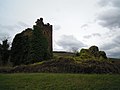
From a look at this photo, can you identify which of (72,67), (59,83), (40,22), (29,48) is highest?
(40,22)

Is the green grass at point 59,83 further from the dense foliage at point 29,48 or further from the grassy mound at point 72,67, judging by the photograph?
the dense foliage at point 29,48

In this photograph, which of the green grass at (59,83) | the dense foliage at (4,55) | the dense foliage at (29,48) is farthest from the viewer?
the dense foliage at (4,55)

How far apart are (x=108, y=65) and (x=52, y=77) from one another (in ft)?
28.0

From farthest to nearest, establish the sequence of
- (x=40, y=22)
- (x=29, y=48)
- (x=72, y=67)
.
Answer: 1. (x=40, y=22)
2. (x=29, y=48)
3. (x=72, y=67)

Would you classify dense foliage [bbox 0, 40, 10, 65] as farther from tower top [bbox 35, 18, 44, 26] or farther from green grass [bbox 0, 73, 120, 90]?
green grass [bbox 0, 73, 120, 90]

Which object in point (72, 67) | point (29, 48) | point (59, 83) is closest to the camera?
point (59, 83)

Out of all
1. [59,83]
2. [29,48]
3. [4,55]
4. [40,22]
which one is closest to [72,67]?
[59,83]

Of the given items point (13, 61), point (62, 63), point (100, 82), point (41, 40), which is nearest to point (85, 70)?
point (62, 63)

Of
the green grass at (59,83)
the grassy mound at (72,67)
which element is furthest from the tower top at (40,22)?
the green grass at (59,83)

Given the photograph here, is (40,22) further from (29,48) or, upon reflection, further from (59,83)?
(59,83)

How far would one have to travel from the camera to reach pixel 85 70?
78.5 ft

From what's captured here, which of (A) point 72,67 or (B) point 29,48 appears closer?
(A) point 72,67

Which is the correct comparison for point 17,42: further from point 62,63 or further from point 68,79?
point 68,79

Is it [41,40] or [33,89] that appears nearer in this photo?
[33,89]
